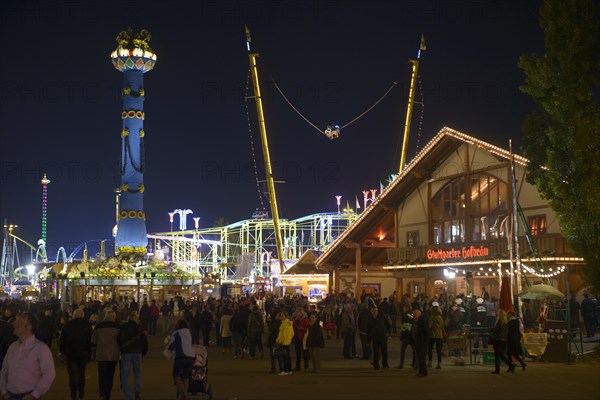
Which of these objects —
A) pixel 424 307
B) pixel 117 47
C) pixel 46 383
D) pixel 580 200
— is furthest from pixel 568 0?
pixel 117 47

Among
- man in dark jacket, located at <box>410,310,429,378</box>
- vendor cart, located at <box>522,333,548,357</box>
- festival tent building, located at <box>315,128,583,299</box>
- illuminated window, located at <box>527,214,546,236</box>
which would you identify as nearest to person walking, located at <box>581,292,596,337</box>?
festival tent building, located at <box>315,128,583,299</box>

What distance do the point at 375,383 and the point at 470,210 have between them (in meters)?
20.8

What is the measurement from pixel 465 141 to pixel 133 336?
24.1 m

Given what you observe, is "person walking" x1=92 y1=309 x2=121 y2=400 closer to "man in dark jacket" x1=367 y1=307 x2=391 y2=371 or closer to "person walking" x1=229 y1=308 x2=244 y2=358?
"man in dark jacket" x1=367 y1=307 x2=391 y2=371

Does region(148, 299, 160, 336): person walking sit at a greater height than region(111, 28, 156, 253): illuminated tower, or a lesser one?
lesser

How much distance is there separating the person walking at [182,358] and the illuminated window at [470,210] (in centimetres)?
2249

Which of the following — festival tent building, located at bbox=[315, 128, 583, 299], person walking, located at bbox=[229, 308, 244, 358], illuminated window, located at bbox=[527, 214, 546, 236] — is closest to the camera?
person walking, located at bbox=[229, 308, 244, 358]

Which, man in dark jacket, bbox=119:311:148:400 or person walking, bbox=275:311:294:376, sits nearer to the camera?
man in dark jacket, bbox=119:311:148:400

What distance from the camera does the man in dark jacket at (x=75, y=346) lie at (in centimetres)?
1369

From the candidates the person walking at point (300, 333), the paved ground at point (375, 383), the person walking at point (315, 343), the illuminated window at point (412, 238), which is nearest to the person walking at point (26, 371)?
the paved ground at point (375, 383)

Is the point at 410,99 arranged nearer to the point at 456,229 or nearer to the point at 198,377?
the point at 456,229

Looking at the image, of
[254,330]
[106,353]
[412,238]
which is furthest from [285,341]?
[412,238]

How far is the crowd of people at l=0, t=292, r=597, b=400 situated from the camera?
330 inches

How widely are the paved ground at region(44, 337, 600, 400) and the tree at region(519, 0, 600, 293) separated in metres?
3.44
